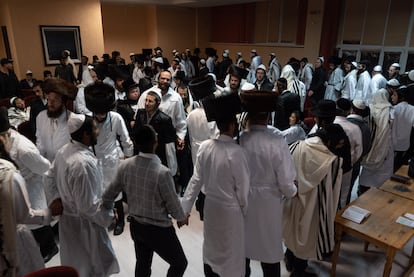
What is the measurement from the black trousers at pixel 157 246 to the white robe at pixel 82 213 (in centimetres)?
26

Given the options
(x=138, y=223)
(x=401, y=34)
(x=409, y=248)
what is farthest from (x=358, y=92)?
(x=138, y=223)

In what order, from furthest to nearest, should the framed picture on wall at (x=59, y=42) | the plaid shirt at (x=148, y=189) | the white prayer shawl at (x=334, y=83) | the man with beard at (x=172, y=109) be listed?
the framed picture on wall at (x=59, y=42) < the white prayer shawl at (x=334, y=83) < the man with beard at (x=172, y=109) < the plaid shirt at (x=148, y=189)

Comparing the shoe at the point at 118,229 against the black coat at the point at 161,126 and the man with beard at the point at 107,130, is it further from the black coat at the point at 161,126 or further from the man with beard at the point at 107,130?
the black coat at the point at 161,126

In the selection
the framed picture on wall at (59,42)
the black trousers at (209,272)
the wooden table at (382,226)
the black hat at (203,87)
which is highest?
the framed picture on wall at (59,42)

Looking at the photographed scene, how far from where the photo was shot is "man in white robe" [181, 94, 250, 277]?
185 centimetres

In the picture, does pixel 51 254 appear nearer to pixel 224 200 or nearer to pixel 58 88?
pixel 58 88

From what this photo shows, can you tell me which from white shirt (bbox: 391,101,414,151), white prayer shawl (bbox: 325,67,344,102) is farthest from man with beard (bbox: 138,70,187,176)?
white prayer shawl (bbox: 325,67,344,102)

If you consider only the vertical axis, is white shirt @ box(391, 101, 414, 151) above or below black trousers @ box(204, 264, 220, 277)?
above

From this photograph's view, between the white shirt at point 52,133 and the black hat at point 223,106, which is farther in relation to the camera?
the white shirt at point 52,133

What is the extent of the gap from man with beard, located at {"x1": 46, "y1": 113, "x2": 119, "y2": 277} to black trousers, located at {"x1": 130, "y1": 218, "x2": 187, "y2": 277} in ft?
0.85

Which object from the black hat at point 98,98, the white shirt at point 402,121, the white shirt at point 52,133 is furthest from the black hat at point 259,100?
the white shirt at point 402,121

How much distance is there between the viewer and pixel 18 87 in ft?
20.3

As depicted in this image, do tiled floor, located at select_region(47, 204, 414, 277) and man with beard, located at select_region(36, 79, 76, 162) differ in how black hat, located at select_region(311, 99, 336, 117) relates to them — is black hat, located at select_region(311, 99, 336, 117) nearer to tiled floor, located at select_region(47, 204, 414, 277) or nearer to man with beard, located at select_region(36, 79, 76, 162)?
tiled floor, located at select_region(47, 204, 414, 277)

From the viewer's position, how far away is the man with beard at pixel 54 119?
8.29ft
